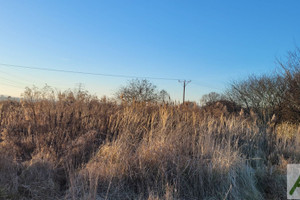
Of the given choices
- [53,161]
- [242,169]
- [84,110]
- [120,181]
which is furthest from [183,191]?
[84,110]

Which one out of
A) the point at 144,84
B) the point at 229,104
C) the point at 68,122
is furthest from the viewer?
the point at 144,84

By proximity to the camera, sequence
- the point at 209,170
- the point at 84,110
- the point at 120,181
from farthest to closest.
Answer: the point at 84,110
the point at 209,170
the point at 120,181

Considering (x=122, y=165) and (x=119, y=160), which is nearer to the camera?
(x=122, y=165)

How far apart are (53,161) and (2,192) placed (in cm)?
106

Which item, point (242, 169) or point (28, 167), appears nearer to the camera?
point (28, 167)

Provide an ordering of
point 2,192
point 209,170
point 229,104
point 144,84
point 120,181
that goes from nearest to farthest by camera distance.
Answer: point 2,192 < point 120,181 < point 209,170 < point 229,104 < point 144,84

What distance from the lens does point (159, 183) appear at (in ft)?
10.4

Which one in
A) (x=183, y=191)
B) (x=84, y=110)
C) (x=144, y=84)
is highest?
(x=144, y=84)

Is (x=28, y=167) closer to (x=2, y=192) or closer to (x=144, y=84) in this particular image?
(x=2, y=192)

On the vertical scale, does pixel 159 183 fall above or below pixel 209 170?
A: below

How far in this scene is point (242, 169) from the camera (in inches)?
143

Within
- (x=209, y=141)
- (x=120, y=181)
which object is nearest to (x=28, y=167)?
(x=120, y=181)

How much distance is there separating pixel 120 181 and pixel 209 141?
6.40 ft

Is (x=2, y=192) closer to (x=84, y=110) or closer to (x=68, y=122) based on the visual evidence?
(x=68, y=122)
